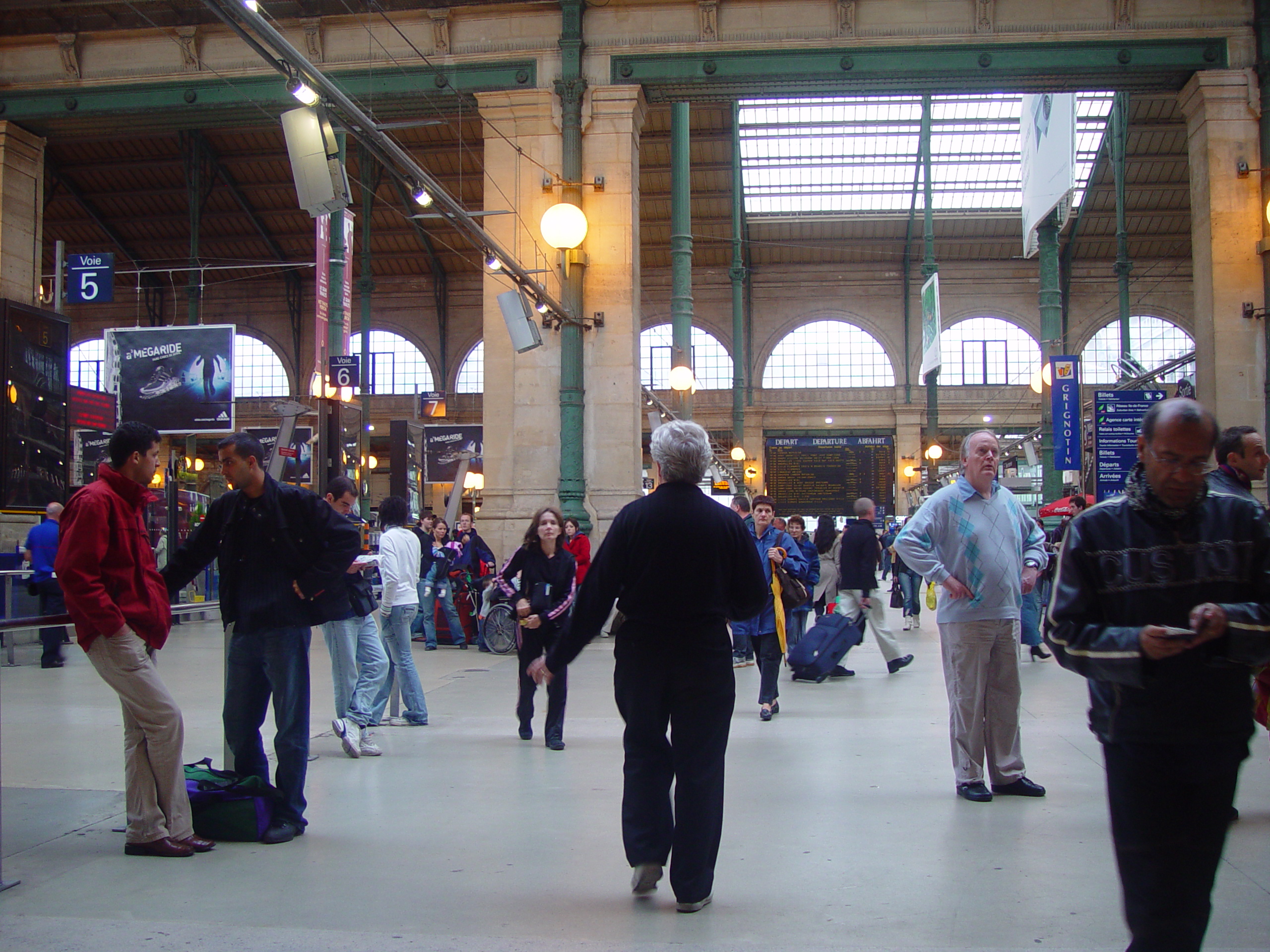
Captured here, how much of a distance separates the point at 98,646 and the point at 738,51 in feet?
41.3

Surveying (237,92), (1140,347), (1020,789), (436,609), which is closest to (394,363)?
(237,92)

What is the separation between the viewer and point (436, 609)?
1507cm

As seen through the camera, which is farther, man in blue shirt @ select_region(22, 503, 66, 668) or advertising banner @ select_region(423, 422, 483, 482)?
advertising banner @ select_region(423, 422, 483, 482)

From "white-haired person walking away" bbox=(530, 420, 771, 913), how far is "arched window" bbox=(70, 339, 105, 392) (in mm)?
42080

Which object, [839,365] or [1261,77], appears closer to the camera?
[1261,77]

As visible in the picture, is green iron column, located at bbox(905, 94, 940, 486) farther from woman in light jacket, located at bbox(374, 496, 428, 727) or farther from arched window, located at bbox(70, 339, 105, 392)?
arched window, located at bbox(70, 339, 105, 392)

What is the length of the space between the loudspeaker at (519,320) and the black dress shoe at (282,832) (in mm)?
9309

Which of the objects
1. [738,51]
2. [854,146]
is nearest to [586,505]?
[738,51]

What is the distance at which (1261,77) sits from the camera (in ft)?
48.0

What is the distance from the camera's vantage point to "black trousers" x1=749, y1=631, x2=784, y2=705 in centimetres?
842

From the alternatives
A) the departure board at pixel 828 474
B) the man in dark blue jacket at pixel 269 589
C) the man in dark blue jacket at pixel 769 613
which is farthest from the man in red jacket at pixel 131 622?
the departure board at pixel 828 474

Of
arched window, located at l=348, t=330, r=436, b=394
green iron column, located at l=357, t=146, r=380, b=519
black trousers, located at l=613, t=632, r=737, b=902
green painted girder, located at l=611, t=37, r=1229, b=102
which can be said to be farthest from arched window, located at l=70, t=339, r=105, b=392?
black trousers, located at l=613, t=632, r=737, b=902

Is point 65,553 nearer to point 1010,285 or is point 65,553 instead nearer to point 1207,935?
point 1207,935

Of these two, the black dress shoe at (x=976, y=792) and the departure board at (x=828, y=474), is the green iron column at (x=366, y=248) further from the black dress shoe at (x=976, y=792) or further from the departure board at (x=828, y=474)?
the black dress shoe at (x=976, y=792)
